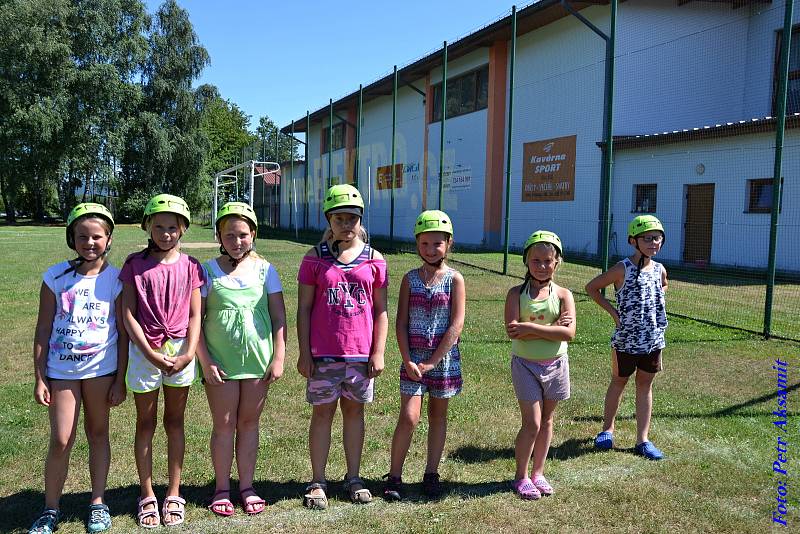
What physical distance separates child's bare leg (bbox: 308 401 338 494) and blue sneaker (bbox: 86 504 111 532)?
1047mm

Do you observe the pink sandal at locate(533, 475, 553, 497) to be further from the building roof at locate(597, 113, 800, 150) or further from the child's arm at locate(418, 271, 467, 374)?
the building roof at locate(597, 113, 800, 150)

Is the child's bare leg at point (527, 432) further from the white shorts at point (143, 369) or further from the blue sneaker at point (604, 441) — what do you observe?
the white shorts at point (143, 369)

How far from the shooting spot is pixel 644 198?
1783 centimetres

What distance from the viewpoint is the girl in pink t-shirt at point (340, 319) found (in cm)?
352

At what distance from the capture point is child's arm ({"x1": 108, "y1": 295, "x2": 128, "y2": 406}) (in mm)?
3316

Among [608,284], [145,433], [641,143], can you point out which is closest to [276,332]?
[145,433]

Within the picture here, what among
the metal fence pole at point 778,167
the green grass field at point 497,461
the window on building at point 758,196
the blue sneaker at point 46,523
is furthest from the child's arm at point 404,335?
the window on building at point 758,196

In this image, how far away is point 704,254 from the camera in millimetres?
15875

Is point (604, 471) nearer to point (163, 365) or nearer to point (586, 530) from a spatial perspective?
point (586, 530)

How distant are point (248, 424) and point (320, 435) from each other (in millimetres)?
391

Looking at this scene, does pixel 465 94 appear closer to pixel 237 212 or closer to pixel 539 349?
pixel 539 349

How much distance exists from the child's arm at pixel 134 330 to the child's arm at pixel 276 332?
1.69 feet

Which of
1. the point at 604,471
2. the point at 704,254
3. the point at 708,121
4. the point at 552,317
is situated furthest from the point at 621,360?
the point at 708,121

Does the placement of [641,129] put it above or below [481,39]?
below
